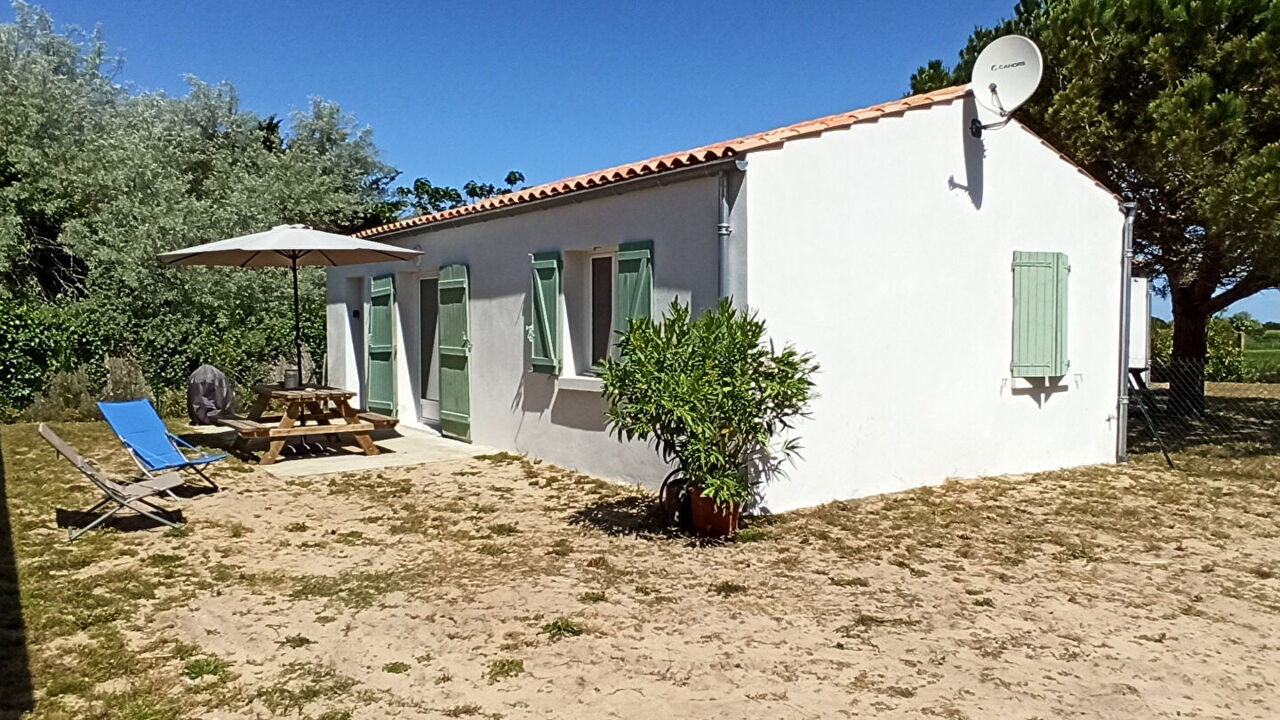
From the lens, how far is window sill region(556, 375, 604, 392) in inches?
309

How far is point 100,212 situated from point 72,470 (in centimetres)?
962

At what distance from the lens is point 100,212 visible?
1623 centimetres

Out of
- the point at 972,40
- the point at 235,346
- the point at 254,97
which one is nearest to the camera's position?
the point at 972,40

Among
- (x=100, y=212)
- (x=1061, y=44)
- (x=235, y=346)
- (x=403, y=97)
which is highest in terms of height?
(x=403, y=97)

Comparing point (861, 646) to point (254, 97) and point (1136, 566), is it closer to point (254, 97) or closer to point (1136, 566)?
point (1136, 566)

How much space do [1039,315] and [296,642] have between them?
7.03 metres

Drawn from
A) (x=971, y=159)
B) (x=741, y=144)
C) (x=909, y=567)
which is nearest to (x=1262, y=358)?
(x=971, y=159)

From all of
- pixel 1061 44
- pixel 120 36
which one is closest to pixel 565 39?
pixel 1061 44

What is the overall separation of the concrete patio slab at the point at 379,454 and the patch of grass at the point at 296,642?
4.54 m

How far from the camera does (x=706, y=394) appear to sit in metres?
5.48

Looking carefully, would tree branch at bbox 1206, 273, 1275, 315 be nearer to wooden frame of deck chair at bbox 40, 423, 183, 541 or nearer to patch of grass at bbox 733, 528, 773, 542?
patch of grass at bbox 733, 528, 773, 542

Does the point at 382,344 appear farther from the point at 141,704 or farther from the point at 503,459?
the point at 141,704

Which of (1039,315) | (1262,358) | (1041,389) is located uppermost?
(1039,315)

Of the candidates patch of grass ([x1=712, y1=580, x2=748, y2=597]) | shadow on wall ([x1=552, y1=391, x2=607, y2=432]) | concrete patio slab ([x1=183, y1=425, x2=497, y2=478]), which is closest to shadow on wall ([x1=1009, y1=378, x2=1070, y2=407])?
shadow on wall ([x1=552, y1=391, x2=607, y2=432])
